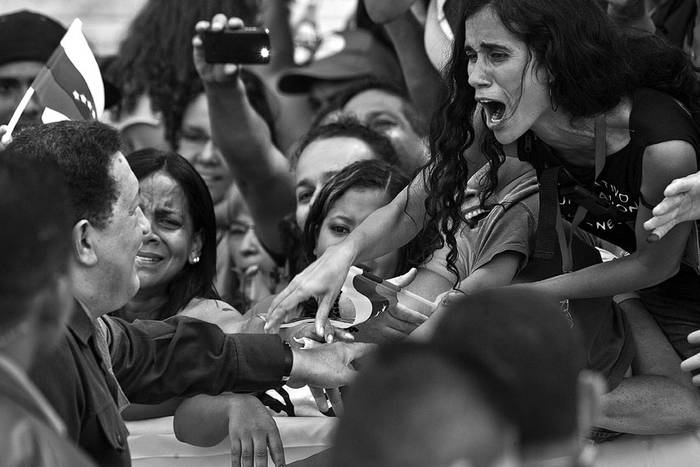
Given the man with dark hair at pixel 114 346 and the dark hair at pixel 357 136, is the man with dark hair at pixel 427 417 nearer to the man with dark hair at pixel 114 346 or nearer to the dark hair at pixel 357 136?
the man with dark hair at pixel 114 346

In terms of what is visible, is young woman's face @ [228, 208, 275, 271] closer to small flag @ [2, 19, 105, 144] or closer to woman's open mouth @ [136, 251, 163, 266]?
woman's open mouth @ [136, 251, 163, 266]

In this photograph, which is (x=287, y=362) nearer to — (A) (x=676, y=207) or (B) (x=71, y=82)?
(A) (x=676, y=207)

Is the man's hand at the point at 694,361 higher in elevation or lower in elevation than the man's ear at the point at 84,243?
lower

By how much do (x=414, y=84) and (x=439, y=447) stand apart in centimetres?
338

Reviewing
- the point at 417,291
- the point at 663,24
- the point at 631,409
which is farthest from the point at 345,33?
the point at 631,409

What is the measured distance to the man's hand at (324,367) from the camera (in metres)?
3.07

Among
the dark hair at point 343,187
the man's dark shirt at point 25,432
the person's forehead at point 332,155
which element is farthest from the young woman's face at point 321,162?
the man's dark shirt at point 25,432

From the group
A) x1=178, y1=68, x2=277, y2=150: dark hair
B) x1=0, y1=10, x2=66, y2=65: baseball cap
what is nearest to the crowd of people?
x1=178, y1=68, x2=277, y2=150: dark hair

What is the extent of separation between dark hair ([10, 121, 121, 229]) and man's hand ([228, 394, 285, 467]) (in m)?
0.72

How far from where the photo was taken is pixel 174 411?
3414 millimetres

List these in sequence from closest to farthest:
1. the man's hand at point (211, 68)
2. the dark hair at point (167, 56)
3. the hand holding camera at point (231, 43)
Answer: the hand holding camera at point (231, 43) < the man's hand at point (211, 68) < the dark hair at point (167, 56)

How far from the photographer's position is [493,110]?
10.4 feet

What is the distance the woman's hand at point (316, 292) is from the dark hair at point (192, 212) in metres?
0.82

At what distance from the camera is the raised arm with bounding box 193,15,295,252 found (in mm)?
4480
